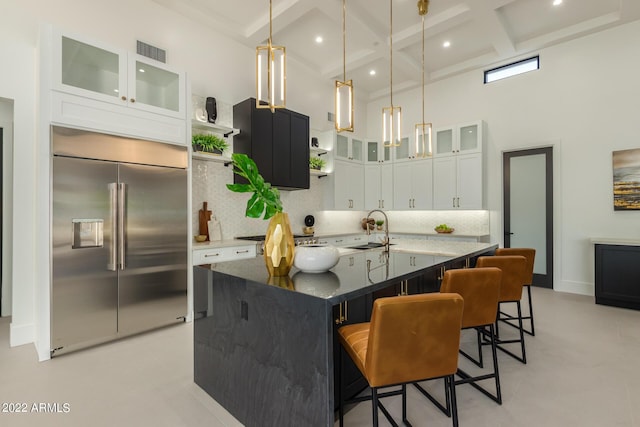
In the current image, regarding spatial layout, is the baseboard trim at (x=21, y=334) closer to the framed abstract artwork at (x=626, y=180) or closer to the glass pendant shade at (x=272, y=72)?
the glass pendant shade at (x=272, y=72)

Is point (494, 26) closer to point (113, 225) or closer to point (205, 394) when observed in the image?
→ point (113, 225)

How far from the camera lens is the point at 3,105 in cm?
358

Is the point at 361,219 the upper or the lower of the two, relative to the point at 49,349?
upper

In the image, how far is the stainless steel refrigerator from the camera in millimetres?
2814

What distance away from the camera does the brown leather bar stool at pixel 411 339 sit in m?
1.33

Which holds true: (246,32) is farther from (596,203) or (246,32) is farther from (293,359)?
(596,203)

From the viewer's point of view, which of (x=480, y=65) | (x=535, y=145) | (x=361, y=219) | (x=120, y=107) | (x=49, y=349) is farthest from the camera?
(x=361, y=219)

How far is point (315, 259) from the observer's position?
191 cm

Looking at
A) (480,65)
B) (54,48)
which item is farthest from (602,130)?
(54,48)

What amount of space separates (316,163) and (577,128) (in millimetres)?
4302

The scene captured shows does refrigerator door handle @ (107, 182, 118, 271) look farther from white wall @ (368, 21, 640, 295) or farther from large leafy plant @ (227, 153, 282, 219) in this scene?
white wall @ (368, 21, 640, 295)

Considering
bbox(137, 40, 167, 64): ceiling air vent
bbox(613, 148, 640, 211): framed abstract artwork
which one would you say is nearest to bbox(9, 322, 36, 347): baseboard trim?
bbox(137, 40, 167, 64): ceiling air vent

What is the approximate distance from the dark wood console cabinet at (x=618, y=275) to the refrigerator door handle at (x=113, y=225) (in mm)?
6022

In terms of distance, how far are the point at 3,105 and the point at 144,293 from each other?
2.80 metres
